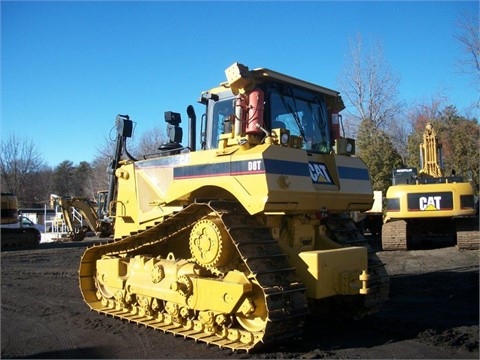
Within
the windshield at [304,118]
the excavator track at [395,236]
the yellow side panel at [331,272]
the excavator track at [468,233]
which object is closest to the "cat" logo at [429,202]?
the excavator track at [395,236]

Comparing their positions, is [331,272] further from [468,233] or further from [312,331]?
[468,233]

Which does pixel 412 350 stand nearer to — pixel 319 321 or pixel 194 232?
pixel 319 321

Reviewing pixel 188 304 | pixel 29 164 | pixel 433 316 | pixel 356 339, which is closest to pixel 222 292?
pixel 188 304

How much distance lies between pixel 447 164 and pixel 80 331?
29500 millimetres

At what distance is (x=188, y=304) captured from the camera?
6.32m

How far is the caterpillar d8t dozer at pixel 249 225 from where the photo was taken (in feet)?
18.2

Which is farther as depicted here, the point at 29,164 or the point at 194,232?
the point at 29,164

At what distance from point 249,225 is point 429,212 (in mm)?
10322

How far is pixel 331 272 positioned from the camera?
5.82 m

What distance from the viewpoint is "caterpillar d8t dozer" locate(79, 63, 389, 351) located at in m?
5.55

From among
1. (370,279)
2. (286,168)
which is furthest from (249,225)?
(370,279)

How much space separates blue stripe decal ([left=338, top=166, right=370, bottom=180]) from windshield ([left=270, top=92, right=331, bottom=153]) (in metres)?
0.43

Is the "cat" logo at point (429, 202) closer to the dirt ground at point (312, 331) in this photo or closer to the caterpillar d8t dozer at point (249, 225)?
the dirt ground at point (312, 331)

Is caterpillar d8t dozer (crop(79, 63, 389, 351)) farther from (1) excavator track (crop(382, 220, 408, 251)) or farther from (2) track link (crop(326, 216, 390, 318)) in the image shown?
(1) excavator track (crop(382, 220, 408, 251))
